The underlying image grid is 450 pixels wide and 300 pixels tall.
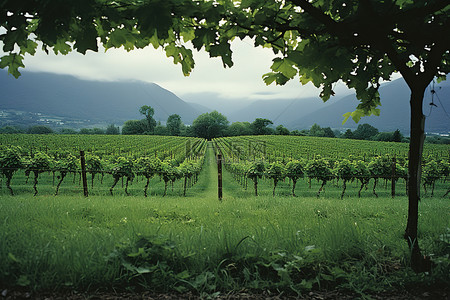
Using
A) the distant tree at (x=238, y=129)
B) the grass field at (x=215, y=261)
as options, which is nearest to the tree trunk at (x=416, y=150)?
the grass field at (x=215, y=261)

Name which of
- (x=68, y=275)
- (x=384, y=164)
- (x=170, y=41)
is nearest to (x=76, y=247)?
(x=68, y=275)

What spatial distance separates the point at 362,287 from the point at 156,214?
3.52 metres

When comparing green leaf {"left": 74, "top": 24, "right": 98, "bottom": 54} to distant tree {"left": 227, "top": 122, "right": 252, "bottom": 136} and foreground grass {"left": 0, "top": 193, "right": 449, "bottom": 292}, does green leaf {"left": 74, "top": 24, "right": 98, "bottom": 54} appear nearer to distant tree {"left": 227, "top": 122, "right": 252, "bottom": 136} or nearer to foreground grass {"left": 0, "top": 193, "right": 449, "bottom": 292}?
foreground grass {"left": 0, "top": 193, "right": 449, "bottom": 292}

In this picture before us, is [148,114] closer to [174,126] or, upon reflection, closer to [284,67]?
[174,126]

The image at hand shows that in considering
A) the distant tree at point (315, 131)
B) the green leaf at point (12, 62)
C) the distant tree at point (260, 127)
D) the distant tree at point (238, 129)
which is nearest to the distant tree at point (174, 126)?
the distant tree at point (238, 129)

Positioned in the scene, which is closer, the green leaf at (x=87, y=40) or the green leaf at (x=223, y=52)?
the green leaf at (x=87, y=40)

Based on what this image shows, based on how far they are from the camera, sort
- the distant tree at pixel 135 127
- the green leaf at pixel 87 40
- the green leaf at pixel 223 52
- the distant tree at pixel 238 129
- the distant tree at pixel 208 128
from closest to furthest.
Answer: the green leaf at pixel 87 40 < the green leaf at pixel 223 52 < the distant tree at pixel 238 129 < the distant tree at pixel 208 128 < the distant tree at pixel 135 127

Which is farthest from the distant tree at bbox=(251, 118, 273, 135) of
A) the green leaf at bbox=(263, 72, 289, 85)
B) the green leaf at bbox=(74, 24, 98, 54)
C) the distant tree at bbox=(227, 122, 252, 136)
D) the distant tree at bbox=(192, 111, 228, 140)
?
the green leaf at bbox=(74, 24, 98, 54)

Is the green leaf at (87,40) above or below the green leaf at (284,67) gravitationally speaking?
above

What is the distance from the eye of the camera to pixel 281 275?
225cm

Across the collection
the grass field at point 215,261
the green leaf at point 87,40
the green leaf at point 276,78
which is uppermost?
the green leaf at point 87,40

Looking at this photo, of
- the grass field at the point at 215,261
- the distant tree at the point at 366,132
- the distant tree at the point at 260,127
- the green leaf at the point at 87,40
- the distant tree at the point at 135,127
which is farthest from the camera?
the distant tree at the point at 135,127

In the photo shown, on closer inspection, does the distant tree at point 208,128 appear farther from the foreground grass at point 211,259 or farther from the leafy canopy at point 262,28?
the foreground grass at point 211,259

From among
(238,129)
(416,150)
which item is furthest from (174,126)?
(416,150)
